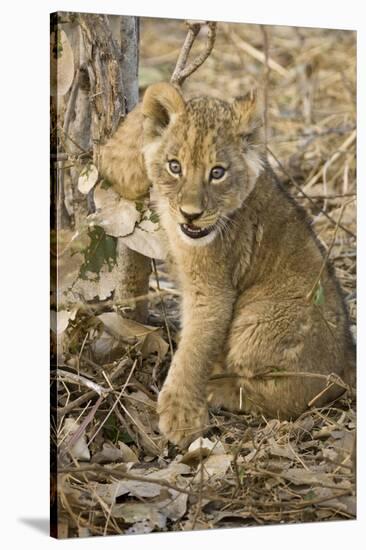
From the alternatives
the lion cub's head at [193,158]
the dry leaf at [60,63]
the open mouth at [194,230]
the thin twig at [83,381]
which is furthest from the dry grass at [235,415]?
the dry leaf at [60,63]

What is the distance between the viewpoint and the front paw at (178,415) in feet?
18.4

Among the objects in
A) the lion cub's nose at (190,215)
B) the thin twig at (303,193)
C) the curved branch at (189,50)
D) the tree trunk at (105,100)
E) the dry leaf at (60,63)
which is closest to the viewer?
the dry leaf at (60,63)

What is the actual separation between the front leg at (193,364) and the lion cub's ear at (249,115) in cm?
72

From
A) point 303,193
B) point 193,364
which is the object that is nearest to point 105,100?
point 303,193

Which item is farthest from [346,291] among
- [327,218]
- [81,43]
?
[81,43]

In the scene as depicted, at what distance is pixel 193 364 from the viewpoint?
221 inches

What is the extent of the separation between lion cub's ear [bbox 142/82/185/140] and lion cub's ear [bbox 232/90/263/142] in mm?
272

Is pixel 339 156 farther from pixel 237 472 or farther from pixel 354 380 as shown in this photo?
pixel 237 472

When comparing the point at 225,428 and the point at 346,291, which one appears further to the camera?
the point at 346,291

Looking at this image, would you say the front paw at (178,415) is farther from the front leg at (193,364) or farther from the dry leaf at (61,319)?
the dry leaf at (61,319)

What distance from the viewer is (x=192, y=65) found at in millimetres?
5668

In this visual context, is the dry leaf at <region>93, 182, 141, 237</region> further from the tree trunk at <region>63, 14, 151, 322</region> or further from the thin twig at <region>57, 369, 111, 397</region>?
the thin twig at <region>57, 369, 111, 397</region>

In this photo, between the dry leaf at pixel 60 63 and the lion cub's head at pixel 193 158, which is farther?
the lion cub's head at pixel 193 158

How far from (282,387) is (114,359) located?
84cm
